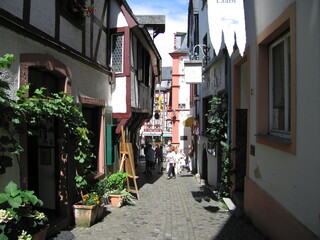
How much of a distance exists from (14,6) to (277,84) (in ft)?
13.0

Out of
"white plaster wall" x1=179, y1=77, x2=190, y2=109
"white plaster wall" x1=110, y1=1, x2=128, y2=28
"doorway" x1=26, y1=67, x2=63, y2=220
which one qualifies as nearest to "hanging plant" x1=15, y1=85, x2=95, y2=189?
"doorway" x1=26, y1=67, x2=63, y2=220

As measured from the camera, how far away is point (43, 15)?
205 inches

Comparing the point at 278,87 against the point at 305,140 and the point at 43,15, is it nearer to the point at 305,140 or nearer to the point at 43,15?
the point at 305,140

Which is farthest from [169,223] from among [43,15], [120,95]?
[43,15]

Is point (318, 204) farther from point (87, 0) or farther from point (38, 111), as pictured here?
point (87, 0)

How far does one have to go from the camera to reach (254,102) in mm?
5750

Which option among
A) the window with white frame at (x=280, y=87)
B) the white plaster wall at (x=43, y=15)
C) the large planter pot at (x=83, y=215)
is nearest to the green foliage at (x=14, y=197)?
the large planter pot at (x=83, y=215)

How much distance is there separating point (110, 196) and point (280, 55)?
4987 millimetres

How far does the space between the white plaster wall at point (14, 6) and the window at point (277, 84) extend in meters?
3.57

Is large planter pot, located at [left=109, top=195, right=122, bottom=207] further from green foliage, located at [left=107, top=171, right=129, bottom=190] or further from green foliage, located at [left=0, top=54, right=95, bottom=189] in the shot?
green foliage, located at [left=0, top=54, right=95, bottom=189]

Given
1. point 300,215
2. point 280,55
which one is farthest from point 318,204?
point 280,55

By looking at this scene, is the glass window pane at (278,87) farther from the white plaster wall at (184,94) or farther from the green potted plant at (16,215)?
the white plaster wall at (184,94)

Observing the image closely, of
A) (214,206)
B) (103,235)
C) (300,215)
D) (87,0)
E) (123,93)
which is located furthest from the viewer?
(123,93)

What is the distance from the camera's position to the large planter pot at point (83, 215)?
232 inches
